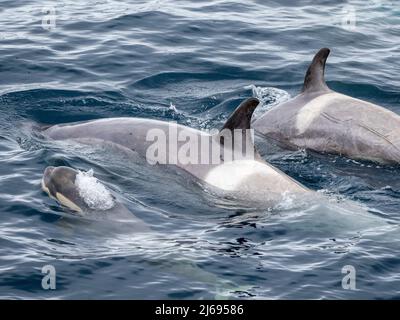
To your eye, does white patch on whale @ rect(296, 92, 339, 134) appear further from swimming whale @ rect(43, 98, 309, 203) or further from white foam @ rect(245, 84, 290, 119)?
swimming whale @ rect(43, 98, 309, 203)

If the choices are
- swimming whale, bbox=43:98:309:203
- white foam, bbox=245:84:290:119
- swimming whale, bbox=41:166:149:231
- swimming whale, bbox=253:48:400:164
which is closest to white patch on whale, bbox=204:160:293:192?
swimming whale, bbox=43:98:309:203

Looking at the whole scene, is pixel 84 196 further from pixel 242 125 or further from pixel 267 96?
pixel 267 96

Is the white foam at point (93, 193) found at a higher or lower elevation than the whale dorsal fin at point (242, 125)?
lower

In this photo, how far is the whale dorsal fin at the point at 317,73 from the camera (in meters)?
15.8

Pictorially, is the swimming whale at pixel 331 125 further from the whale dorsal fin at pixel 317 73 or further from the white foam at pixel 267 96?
the white foam at pixel 267 96

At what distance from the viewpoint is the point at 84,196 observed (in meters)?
12.4

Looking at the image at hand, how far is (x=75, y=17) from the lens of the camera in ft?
77.5

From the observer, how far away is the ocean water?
1083 cm

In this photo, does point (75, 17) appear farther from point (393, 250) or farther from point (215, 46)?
point (393, 250)

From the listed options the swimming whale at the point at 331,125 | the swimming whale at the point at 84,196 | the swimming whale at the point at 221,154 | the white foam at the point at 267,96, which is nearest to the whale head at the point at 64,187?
the swimming whale at the point at 84,196

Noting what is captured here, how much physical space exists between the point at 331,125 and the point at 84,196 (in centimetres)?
534
